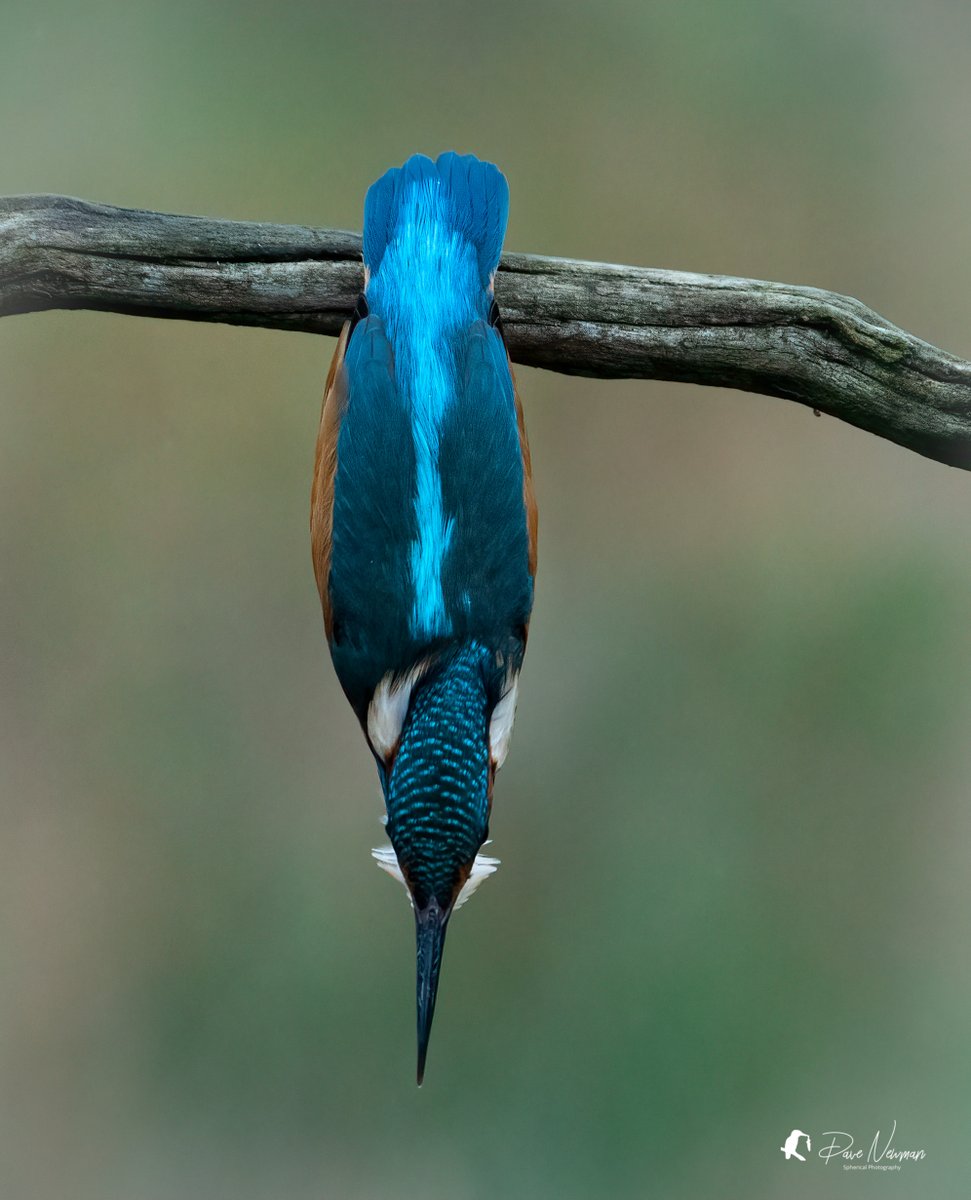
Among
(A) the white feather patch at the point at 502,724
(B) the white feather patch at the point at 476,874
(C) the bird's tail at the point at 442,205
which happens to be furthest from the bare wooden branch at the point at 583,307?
(B) the white feather patch at the point at 476,874

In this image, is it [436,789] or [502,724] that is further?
[502,724]

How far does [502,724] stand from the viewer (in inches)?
41.2

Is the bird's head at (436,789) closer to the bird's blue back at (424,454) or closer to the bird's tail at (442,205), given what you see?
the bird's blue back at (424,454)

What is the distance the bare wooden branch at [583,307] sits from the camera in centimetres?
101

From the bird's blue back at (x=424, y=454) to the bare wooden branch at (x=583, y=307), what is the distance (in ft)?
0.18

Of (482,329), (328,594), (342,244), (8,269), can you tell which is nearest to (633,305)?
(482,329)

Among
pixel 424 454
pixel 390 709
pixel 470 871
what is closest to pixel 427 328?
pixel 424 454

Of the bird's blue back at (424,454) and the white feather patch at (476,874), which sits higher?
the bird's blue back at (424,454)

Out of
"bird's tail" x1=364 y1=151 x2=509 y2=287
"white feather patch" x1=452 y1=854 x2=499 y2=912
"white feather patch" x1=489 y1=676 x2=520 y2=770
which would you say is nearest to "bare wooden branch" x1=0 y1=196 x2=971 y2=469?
"bird's tail" x1=364 y1=151 x2=509 y2=287

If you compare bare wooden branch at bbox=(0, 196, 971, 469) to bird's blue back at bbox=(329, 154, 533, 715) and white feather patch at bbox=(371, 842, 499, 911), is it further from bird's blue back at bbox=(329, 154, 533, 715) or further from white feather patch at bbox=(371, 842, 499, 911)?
white feather patch at bbox=(371, 842, 499, 911)

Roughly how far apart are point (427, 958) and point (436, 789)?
0.44 ft

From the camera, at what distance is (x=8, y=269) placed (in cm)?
99

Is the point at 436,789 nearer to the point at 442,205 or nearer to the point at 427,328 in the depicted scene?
the point at 427,328

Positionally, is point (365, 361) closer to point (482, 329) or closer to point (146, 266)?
point (482, 329)
